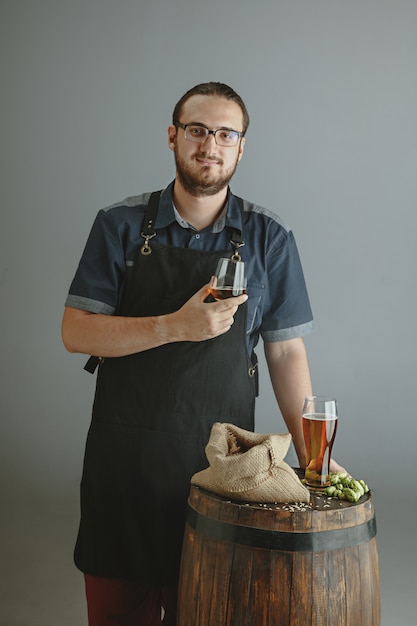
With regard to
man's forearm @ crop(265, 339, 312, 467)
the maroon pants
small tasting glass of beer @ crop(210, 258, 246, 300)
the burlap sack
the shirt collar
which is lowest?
the maroon pants

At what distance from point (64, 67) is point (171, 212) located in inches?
96.1

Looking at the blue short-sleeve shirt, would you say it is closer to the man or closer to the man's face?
the man

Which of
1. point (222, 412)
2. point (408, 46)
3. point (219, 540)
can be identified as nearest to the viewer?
point (219, 540)

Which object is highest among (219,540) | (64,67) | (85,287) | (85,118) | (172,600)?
(64,67)

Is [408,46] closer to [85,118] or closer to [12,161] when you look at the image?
[85,118]

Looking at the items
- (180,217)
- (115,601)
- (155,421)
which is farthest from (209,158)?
(115,601)

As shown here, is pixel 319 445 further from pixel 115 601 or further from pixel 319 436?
pixel 115 601

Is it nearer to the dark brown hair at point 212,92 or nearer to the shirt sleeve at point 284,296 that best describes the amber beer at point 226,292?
the shirt sleeve at point 284,296

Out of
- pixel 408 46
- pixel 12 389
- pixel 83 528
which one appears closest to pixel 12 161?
pixel 12 389

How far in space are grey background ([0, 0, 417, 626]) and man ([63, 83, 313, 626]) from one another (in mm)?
2093

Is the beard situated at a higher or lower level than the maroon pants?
higher

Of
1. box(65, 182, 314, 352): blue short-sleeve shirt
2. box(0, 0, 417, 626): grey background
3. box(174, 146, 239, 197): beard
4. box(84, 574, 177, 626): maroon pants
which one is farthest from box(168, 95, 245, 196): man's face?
box(0, 0, 417, 626): grey background

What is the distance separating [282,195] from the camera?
180 inches

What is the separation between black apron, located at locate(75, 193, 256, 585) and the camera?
7.77ft
